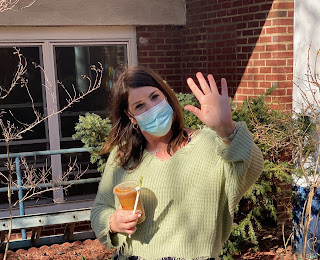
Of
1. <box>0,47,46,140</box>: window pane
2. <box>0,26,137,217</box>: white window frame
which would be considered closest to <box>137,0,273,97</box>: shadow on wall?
<box>0,26,137,217</box>: white window frame

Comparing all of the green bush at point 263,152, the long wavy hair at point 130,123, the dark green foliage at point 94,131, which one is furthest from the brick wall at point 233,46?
the long wavy hair at point 130,123

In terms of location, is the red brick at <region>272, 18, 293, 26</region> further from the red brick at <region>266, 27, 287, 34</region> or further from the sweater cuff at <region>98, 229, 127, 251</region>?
the sweater cuff at <region>98, 229, 127, 251</region>

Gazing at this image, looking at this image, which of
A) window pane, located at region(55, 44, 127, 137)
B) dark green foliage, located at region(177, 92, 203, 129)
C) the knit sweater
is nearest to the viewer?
the knit sweater

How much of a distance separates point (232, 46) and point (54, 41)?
218 cm

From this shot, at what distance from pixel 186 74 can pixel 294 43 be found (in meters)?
1.95

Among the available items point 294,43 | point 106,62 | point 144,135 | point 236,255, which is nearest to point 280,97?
point 294,43

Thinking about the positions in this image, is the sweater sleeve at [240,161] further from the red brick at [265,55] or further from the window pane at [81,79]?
the window pane at [81,79]

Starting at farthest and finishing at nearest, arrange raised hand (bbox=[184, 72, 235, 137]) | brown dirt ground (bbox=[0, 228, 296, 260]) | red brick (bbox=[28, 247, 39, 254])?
red brick (bbox=[28, 247, 39, 254]) → brown dirt ground (bbox=[0, 228, 296, 260]) → raised hand (bbox=[184, 72, 235, 137])

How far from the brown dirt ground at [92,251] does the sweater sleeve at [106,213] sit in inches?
103

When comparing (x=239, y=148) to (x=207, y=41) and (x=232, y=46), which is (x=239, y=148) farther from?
(x=207, y=41)

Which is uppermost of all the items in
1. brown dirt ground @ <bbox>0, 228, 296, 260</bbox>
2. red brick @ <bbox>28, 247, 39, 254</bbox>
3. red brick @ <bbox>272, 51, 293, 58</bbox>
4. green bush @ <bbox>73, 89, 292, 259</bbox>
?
red brick @ <bbox>272, 51, 293, 58</bbox>

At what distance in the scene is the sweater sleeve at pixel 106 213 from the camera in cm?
223

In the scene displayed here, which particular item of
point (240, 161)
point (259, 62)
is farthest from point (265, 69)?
point (240, 161)

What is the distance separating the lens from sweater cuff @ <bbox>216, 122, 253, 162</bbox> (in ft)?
6.16
